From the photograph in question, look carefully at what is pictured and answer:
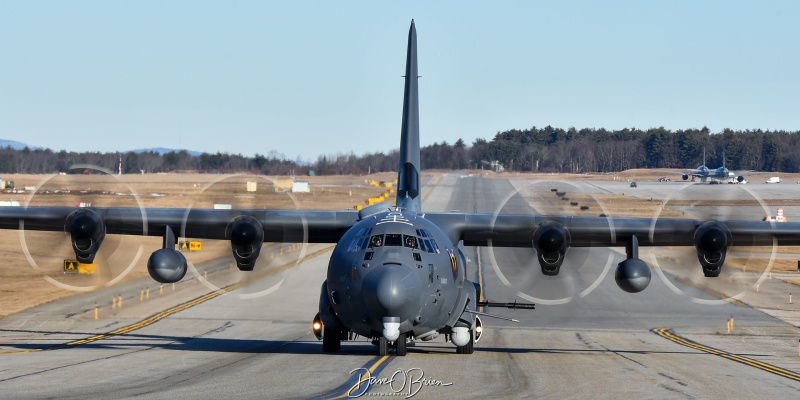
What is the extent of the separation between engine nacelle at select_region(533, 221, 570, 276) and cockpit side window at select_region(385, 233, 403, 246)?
22.0 ft

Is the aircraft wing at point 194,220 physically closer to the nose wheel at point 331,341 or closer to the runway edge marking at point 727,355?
the nose wheel at point 331,341

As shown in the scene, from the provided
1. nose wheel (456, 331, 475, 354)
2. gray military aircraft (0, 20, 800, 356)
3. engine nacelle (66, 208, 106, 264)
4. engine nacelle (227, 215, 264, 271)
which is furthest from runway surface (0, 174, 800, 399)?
engine nacelle (66, 208, 106, 264)

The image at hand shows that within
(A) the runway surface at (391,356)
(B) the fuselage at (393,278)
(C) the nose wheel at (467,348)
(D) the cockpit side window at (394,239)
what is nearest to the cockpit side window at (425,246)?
(B) the fuselage at (393,278)

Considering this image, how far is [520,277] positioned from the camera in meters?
59.5

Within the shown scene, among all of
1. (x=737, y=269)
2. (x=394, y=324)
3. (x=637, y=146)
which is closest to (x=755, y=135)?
(x=637, y=146)

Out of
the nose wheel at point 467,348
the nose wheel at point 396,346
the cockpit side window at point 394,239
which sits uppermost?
the cockpit side window at point 394,239

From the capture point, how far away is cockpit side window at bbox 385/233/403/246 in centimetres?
2467

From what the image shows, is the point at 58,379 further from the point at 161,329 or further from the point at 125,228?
the point at 161,329

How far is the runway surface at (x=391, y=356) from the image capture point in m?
20.9

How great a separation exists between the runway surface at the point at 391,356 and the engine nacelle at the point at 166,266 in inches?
87.9

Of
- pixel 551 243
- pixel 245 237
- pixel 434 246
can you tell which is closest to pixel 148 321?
pixel 245 237

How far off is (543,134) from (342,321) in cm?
16502

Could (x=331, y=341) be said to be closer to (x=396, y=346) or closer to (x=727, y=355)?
(x=396, y=346)

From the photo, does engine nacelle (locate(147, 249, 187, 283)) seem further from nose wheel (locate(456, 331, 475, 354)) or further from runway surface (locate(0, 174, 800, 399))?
nose wheel (locate(456, 331, 475, 354))
